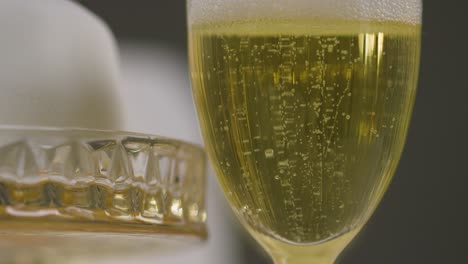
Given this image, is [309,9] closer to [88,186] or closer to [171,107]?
[88,186]

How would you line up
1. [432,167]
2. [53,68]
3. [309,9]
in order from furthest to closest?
[432,167] < [53,68] < [309,9]

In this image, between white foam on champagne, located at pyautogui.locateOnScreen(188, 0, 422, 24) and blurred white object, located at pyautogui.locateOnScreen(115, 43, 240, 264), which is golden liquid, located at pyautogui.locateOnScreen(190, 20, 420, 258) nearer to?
white foam on champagne, located at pyautogui.locateOnScreen(188, 0, 422, 24)

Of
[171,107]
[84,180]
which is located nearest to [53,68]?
[84,180]

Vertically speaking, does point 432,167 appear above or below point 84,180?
below

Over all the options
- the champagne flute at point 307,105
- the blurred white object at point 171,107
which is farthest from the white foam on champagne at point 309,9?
the blurred white object at point 171,107

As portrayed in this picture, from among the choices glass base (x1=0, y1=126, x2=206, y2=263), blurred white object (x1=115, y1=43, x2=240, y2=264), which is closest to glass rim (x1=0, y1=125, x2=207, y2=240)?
glass base (x1=0, y1=126, x2=206, y2=263)

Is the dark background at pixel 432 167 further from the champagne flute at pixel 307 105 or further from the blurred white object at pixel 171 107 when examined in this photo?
the champagne flute at pixel 307 105
